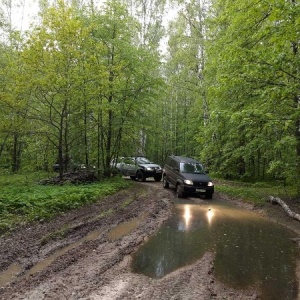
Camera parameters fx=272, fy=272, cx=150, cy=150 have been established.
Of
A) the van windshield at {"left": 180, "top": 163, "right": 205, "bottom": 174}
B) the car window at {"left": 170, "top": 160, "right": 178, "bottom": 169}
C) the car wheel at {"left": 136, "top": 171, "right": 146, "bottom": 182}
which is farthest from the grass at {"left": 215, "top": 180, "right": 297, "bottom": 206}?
the car wheel at {"left": 136, "top": 171, "right": 146, "bottom": 182}

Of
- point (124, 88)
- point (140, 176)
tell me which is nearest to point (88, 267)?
point (124, 88)

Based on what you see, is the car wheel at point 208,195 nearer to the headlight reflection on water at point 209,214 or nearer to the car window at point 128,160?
the headlight reflection on water at point 209,214

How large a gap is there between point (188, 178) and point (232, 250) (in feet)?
23.5

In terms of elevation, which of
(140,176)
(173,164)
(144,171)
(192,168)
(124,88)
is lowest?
(140,176)

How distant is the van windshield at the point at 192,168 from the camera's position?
1444 centimetres

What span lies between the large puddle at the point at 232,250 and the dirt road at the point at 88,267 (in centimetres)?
26

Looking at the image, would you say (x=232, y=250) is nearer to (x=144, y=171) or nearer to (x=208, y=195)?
(x=208, y=195)

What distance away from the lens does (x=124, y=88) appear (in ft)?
54.2

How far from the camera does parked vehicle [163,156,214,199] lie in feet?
43.6

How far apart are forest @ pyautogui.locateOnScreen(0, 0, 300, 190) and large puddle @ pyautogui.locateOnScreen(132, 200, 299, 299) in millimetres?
3203

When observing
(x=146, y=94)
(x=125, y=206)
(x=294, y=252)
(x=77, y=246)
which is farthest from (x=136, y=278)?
(x=146, y=94)

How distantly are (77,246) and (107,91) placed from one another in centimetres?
1050

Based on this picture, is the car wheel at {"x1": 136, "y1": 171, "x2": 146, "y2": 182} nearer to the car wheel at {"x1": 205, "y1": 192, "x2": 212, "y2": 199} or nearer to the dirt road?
the car wheel at {"x1": 205, "y1": 192, "x2": 212, "y2": 199}

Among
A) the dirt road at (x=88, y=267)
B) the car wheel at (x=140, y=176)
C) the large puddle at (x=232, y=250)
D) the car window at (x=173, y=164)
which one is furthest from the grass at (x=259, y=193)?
the dirt road at (x=88, y=267)
